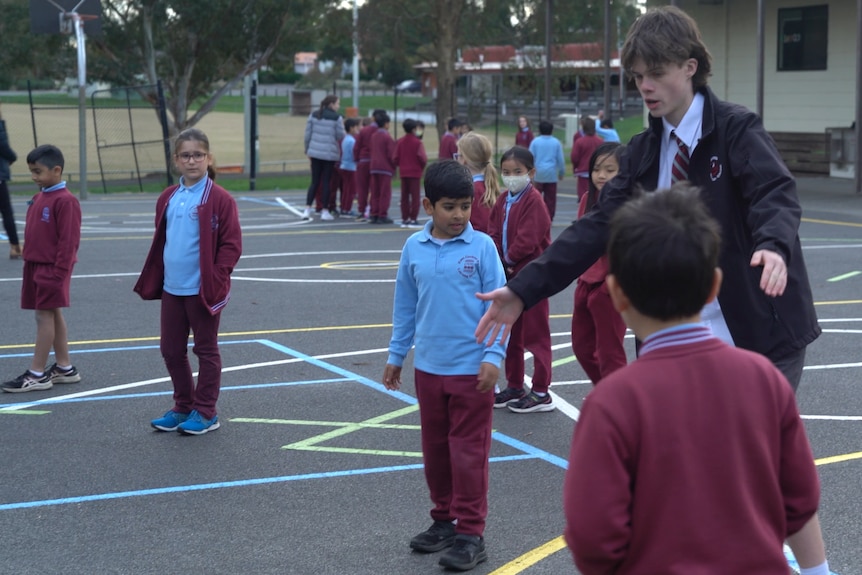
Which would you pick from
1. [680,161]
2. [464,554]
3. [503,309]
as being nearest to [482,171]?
[464,554]

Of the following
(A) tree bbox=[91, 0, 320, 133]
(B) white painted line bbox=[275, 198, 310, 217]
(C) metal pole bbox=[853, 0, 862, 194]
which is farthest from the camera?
(A) tree bbox=[91, 0, 320, 133]

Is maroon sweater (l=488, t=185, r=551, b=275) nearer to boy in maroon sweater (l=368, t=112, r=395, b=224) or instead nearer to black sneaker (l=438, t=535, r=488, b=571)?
black sneaker (l=438, t=535, r=488, b=571)

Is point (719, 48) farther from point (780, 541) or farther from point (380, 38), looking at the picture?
point (780, 541)

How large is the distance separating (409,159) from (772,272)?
54.1 feet

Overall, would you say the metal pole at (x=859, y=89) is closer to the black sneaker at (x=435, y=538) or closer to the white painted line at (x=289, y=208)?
the white painted line at (x=289, y=208)

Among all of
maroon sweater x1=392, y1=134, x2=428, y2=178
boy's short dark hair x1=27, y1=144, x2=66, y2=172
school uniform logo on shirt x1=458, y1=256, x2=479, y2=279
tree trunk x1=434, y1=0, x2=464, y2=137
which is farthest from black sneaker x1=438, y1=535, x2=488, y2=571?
tree trunk x1=434, y1=0, x2=464, y2=137

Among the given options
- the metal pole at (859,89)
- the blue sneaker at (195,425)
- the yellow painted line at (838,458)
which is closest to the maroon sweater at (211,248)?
the blue sneaker at (195,425)

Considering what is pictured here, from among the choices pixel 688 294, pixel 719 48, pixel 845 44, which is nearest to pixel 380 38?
pixel 719 48

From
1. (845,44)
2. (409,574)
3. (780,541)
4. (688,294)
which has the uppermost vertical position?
(845,44)

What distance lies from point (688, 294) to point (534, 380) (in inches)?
204

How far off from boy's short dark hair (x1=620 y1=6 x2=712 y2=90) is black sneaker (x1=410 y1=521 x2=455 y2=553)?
2.32 m

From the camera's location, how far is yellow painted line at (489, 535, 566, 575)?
483cm

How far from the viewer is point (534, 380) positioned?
752 cm

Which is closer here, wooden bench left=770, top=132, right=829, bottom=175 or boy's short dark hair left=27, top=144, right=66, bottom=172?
boy's short dark hair left=27, top=144, right=66, bottom=172
